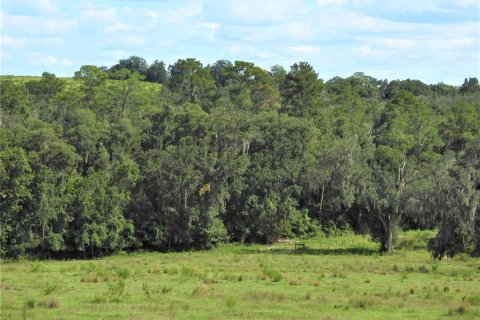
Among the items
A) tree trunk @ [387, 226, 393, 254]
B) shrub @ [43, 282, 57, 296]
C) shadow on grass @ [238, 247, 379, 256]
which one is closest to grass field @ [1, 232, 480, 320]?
shrub @ [43, 282, 57, 296]

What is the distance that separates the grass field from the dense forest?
6055mm

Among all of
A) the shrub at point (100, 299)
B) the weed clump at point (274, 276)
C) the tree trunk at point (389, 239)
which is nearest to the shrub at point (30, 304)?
the shrub at point (100, 299)

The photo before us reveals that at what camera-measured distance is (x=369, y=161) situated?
62.9 m

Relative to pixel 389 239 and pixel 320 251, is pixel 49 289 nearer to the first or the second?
pixel 320 251

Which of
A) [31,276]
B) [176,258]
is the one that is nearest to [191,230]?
[176,258]

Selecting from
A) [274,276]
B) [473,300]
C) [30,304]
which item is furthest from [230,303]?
[274,276]

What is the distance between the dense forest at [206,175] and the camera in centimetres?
5694

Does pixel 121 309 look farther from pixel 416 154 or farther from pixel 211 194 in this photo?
pixel 416 154

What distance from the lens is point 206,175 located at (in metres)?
65.7

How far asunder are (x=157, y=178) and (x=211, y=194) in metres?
4.89

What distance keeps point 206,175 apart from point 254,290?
32.6m

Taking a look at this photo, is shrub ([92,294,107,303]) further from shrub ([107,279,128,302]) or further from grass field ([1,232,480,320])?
shrub ([107,279,128,302])

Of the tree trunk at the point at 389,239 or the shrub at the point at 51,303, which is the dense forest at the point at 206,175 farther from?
the shrub at the point at 51,303

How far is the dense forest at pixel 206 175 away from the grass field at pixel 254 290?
6055 mm
